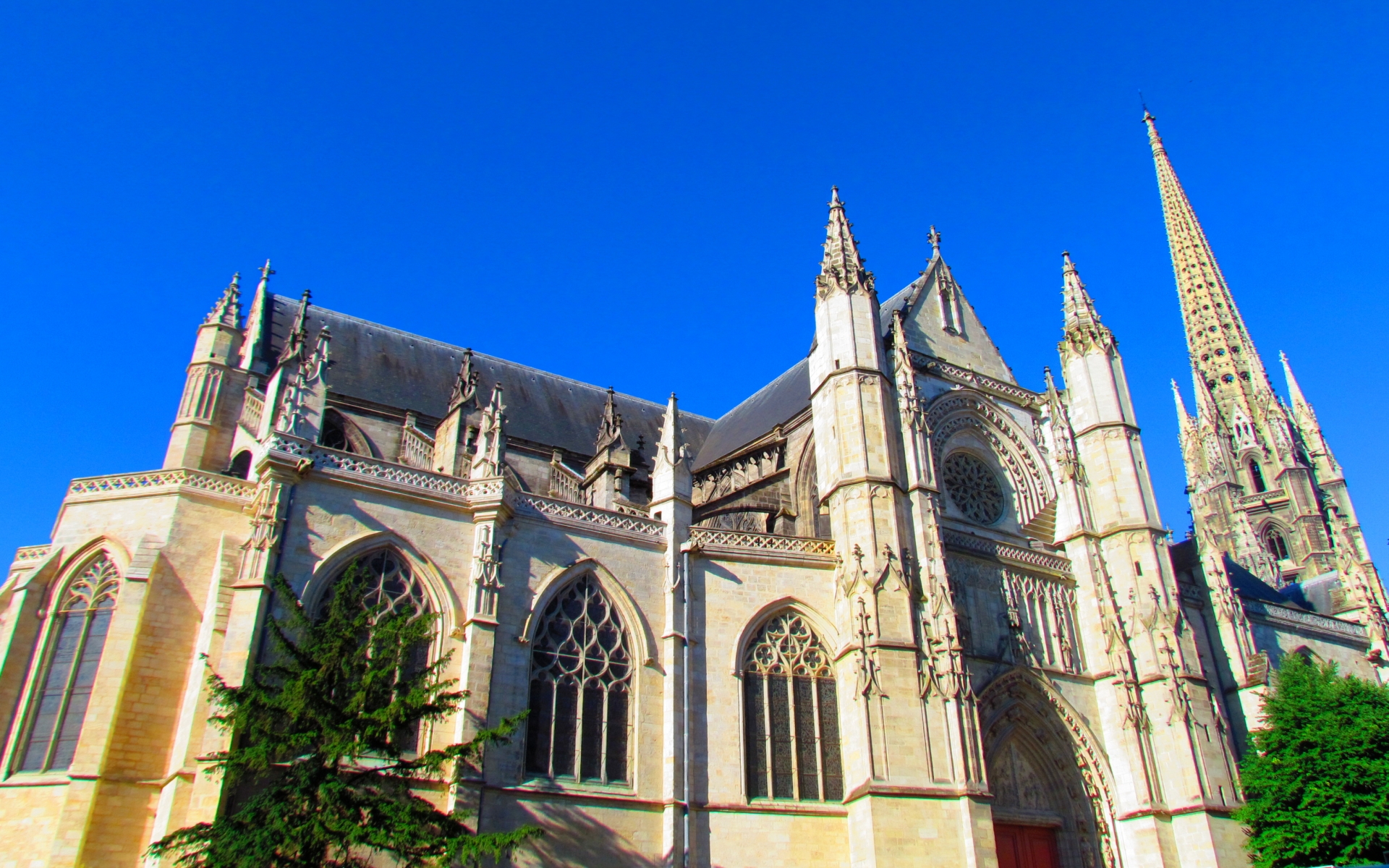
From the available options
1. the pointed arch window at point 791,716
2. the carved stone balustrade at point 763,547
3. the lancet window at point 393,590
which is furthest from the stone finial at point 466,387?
the pointed arch window at point 791,716

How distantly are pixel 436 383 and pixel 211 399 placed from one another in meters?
5.39

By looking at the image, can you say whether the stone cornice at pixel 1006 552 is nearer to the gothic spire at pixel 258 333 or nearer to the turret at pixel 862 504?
the turret at pixel 862 504

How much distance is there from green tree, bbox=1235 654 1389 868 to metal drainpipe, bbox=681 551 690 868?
9.64 metres

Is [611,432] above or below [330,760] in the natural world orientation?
above

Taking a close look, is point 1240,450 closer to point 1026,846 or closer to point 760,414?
point 760,414

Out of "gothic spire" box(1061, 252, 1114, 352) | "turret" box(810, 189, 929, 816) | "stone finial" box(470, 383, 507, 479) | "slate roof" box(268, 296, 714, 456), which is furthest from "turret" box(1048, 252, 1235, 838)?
"stone finial" box(470, 383, 507, 479)

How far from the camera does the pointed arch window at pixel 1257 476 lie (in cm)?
4228

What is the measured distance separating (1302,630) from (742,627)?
15170 mm

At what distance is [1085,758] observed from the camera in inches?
673

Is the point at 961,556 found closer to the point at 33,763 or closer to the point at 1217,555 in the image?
the point at 1217,555

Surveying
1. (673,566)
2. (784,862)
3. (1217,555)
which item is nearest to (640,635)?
(673,566)

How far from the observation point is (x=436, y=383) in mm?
23000

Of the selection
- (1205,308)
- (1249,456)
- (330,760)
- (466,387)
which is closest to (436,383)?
(466,387)

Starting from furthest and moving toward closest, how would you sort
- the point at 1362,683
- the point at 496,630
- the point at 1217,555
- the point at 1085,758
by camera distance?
the point at 1217,555, the point at 1362,683, the point at 1085,758, the point at 496,630
